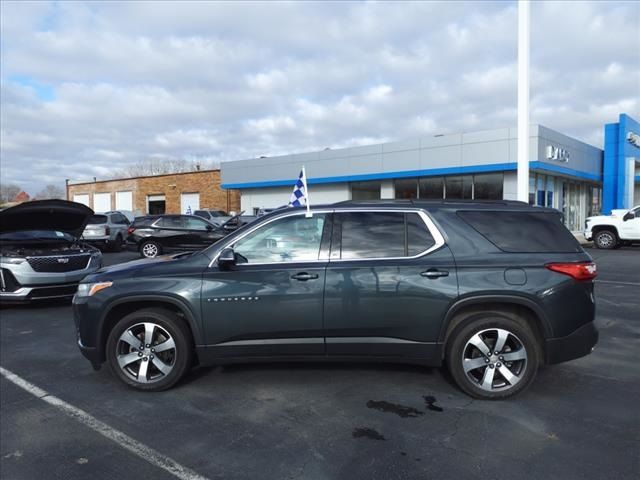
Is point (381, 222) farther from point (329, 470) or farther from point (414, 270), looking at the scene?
point (329, 470)

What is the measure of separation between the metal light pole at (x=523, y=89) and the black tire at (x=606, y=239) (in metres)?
8.40

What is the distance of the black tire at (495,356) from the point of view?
12.8ft

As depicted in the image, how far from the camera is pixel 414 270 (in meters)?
3.95

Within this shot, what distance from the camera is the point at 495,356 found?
155 inches

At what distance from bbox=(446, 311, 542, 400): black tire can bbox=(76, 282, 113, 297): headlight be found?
3.12 meters

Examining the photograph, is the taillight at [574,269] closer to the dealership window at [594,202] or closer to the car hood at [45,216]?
the car hood at [45,216]

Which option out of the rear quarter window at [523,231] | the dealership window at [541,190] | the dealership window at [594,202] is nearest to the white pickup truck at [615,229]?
the dealership window at [541,190]

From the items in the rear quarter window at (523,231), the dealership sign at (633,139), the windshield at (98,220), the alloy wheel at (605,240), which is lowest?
the alloy wheel at (605,240)

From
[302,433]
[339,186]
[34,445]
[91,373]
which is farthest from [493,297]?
[339,186]

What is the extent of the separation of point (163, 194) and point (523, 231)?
129ft

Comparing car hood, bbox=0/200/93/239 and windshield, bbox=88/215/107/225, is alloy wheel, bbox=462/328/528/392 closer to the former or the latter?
car hood, bbox=0/200/93/239

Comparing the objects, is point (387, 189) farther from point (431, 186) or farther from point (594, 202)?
point (594, 202)

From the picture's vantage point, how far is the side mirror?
400 centimetres

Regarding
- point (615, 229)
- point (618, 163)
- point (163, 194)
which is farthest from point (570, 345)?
point (163, 194)
